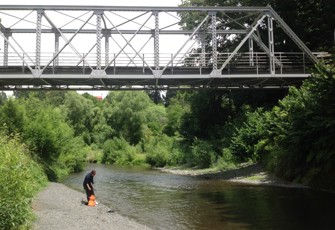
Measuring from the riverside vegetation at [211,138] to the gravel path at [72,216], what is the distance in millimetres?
1036

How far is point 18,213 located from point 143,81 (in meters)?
21.7

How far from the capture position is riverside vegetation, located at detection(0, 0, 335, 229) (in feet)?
54.1

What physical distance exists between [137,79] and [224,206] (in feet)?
51.0

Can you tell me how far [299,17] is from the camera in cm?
3912

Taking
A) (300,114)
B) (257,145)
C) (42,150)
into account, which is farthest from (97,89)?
(300,114)

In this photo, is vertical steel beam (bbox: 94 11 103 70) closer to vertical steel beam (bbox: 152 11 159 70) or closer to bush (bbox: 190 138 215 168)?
vertical steel beam (bbox: 152 11 159 70)

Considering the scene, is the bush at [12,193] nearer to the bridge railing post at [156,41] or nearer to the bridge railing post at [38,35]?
the bridge railing post at [38,35]

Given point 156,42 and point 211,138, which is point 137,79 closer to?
point 156,42

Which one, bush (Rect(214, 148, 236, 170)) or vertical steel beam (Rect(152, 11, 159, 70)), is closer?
vertical steel beam (Rect(152, 11, 159, 70))

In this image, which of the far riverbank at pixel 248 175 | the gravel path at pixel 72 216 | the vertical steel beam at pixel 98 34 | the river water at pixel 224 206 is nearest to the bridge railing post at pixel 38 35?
the vertical steel beam at pixel 98 34

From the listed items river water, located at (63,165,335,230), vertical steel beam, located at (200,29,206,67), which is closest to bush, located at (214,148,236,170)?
river water, located at (63,165,335,230)

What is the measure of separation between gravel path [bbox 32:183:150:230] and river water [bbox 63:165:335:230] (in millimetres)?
978

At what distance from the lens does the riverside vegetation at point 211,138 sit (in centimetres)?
1650

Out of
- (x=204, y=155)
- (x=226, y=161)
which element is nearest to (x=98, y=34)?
(x=226, y=161)
